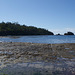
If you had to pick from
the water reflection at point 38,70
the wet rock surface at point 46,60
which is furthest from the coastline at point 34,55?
the water reflection at point 38,70

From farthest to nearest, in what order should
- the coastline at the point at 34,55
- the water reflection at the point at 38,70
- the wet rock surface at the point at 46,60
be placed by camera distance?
the coastline at the point at 34,55, the wet rock surface at the point at 46,60, the water reflection at the point at 38,70

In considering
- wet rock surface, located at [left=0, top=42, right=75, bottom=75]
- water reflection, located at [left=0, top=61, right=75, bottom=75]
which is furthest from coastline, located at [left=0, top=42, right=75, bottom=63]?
water reflection, located at [left=0, top=61, right=75, bottom=75]

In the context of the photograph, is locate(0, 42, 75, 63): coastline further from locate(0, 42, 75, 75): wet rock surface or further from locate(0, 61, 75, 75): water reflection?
locate(0, 61, 75, 75): water reflection

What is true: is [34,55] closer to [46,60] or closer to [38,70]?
[46,60]

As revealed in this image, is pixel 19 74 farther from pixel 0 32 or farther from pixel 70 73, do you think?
pixel 0 32

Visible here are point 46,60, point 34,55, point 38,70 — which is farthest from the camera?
point 34,55

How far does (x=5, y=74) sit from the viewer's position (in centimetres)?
579

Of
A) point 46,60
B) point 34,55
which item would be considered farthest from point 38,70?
point 34,55

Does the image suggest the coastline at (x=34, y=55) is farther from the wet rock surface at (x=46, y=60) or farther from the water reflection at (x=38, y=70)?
the water reflection at (x=38, y=70)

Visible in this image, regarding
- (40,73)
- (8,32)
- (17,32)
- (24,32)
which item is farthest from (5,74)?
(24,32)

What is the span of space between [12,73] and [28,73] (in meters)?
0.88

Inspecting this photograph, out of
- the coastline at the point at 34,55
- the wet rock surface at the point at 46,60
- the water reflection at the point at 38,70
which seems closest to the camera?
the water reflection at the point at 38,70

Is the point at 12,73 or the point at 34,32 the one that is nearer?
the point at 12,73

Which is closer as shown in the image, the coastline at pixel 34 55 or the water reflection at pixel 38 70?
the water reflection at pixel 38 70
